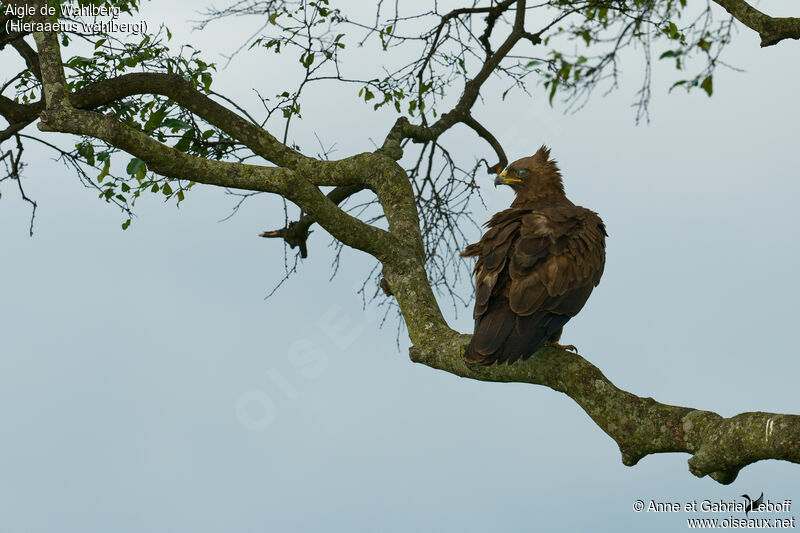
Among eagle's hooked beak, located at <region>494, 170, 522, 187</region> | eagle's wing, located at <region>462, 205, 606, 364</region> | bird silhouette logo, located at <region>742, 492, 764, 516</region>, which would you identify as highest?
eagle's hooked beak, located at <region>494, 170, 522, 187</region>

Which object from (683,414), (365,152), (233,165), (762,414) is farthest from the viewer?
(365,152)

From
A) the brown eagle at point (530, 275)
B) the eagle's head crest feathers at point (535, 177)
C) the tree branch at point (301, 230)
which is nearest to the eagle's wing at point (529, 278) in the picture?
the brown eagle at point (530, 275)

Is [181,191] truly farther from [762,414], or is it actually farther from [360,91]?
[762,414]

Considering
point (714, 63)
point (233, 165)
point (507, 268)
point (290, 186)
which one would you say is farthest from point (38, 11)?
point (714, 63)

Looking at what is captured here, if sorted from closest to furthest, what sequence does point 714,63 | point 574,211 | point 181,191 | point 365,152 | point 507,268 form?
1. point 507,268
2. point 574,211
3. point 714,63
4. point 365,152
5. point 181,191

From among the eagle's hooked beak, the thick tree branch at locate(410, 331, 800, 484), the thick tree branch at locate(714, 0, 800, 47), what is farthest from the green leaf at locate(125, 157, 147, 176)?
the thick tree branch at locate(714, 0, 800, 47)

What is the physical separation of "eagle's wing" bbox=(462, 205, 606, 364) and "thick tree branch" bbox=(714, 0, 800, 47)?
1.80 metres

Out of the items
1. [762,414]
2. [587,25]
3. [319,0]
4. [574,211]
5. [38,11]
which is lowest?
[762,414]

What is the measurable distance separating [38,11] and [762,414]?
218 inches

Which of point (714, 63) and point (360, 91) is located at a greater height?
point (360, 91)

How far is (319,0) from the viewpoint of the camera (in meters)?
8.08

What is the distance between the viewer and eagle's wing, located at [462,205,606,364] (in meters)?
4.67

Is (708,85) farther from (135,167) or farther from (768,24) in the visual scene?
(135,167)

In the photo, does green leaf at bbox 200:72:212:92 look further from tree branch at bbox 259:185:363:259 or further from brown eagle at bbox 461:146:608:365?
brown eagle at bbox 461:146:608:365
